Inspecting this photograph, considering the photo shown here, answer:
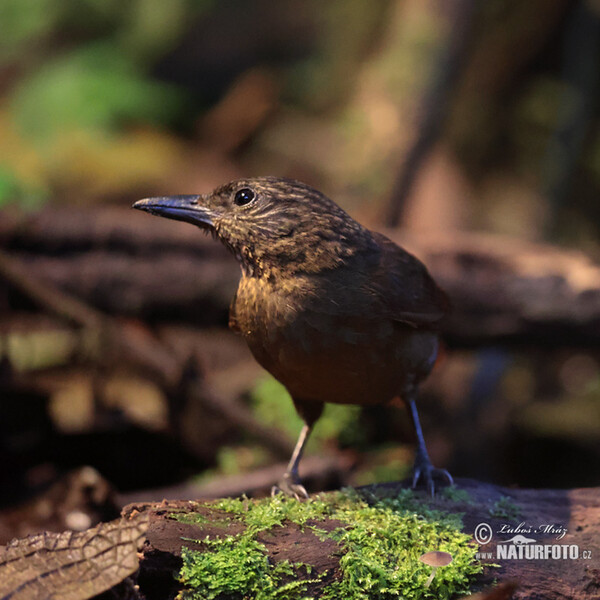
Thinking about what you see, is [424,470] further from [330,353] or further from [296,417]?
[296,417]

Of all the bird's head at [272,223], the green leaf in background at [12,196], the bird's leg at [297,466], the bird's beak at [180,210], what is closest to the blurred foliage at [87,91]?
the green leaf in background at [12,196]

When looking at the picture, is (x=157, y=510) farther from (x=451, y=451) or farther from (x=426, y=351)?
(x=451, y=451)

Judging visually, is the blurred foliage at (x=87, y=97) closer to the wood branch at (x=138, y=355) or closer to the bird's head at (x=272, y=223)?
the wood branch at (x=138, y=355)

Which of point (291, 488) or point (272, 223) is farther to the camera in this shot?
point (291, 488)

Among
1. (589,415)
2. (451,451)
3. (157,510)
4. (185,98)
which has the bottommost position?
(157,510)

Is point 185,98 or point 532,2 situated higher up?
point 532,2

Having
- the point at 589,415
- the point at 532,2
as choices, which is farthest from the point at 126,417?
the point at 532,2

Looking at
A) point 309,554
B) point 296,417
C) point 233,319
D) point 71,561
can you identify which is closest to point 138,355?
point 296,417
